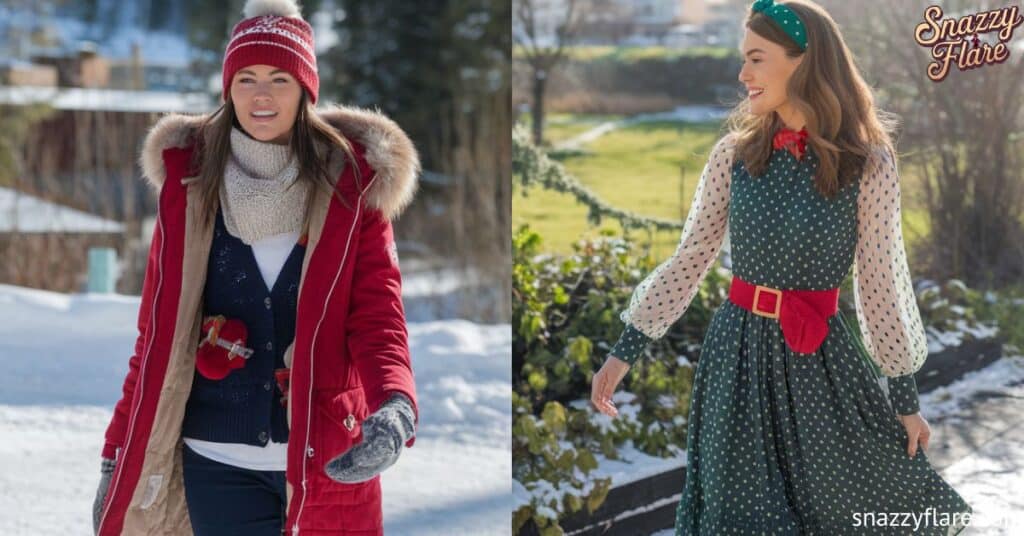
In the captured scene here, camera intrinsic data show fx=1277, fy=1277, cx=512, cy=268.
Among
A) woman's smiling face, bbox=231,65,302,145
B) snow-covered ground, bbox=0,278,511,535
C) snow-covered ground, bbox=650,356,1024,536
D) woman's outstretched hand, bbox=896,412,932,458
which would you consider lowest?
snow-covered ground, bbox=0,278,511,535

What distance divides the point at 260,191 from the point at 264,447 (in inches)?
20.4

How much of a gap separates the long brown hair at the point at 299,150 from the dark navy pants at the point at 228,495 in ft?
1.64

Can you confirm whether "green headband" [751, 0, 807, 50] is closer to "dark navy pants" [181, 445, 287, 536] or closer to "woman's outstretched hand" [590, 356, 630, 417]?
"woman's outstretched hand" [590, 356, 630, 417]

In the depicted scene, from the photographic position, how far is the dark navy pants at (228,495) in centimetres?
259

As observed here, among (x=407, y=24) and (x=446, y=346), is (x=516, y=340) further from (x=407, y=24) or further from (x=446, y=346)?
(x=407, y=24)

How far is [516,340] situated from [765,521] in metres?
1.50

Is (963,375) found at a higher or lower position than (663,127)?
lower

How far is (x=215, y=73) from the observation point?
14.5m

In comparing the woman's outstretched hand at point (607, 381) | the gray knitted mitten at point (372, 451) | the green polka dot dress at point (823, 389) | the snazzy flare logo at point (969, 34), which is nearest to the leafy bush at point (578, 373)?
the woman's outstretched hand at point (607, 381)

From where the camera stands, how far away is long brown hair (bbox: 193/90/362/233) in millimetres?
2619

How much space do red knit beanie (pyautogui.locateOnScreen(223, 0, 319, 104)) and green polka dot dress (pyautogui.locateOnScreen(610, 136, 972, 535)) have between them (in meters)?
1.00

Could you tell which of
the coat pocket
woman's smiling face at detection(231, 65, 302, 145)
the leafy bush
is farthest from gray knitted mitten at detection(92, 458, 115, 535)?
the leafy bush

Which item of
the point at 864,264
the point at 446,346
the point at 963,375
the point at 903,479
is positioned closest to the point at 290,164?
the point at 864,264

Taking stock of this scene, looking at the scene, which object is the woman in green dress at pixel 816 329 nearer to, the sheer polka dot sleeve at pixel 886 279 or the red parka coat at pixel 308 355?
the sheer polka dot sleeve at pixel 886 279
